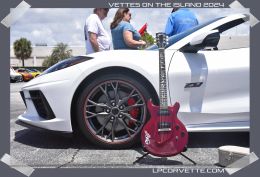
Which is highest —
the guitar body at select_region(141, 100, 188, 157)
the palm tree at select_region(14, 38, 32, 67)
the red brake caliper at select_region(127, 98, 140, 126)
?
the palm tree at select_region(14, 38, 32, 67)

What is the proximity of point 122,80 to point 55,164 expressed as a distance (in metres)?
1.04

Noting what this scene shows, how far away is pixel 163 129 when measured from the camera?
3.34m

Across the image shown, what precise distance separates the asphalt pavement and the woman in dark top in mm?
1228

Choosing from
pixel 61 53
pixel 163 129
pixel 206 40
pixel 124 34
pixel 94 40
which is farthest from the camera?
pixel 61 53

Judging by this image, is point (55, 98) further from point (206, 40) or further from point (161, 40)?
point (206, 40)

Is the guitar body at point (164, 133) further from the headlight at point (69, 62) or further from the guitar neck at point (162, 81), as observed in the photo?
the headlight at point (69, 62)

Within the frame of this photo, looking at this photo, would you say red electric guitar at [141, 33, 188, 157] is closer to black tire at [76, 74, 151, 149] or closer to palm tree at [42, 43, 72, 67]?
black tire at [76, 74, 151, 149]

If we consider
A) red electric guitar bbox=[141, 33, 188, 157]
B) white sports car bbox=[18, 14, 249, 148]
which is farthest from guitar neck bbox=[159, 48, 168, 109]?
white sports car bbox=[18, 14, 249, 148]

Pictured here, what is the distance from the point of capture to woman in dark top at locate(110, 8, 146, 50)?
4.26 meters

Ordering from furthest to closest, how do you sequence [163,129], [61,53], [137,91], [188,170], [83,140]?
[61,53], [83,140], [137,91], [163,129], [188,170]

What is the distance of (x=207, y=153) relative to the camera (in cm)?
366

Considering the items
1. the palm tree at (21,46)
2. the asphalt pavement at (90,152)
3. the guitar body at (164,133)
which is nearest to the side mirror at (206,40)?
the guitar body at (164,133)

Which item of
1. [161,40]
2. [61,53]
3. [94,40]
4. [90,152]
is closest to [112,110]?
[90,152]

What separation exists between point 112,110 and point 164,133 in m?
0.63
